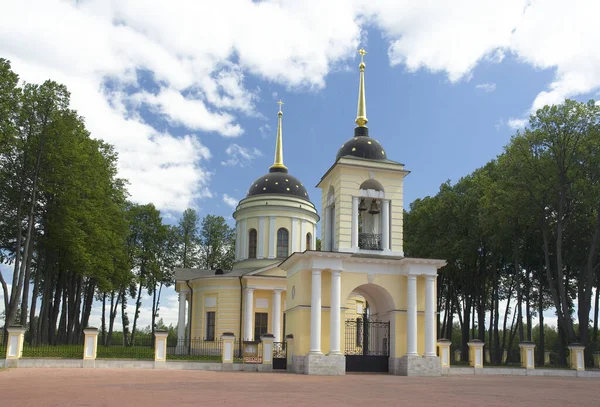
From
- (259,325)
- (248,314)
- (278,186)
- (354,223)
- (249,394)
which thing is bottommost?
(249,394)

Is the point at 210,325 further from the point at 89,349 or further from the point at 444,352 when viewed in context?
the point at 444,352

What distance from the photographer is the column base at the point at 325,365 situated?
2150 cm

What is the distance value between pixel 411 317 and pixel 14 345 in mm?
14719

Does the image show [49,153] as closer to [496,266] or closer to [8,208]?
[8,208]

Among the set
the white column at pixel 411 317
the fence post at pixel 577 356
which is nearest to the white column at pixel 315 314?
the white column at pixel 411 317

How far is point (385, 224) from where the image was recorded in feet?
79.7

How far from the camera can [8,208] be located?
29688 millimetres

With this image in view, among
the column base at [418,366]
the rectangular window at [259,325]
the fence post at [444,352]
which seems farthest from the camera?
the rectangular window at [259,325]

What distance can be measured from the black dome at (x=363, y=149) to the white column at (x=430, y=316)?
5619 mm

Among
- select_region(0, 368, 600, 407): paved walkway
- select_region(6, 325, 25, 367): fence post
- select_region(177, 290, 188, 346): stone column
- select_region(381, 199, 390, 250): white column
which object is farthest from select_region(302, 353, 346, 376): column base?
select_region(177, 290, 188, 346): stone column

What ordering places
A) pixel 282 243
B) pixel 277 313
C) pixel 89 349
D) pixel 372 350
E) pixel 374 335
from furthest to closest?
pixel 282 243, pixel 277 313, pixel 374 335, pixel 372 350, pixel 89 349

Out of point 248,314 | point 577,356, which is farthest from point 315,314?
point 577,356

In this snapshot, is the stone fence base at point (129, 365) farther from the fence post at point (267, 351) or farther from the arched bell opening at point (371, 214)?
the arched bell opening at point (371, 214)

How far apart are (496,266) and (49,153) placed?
27.7 meters
